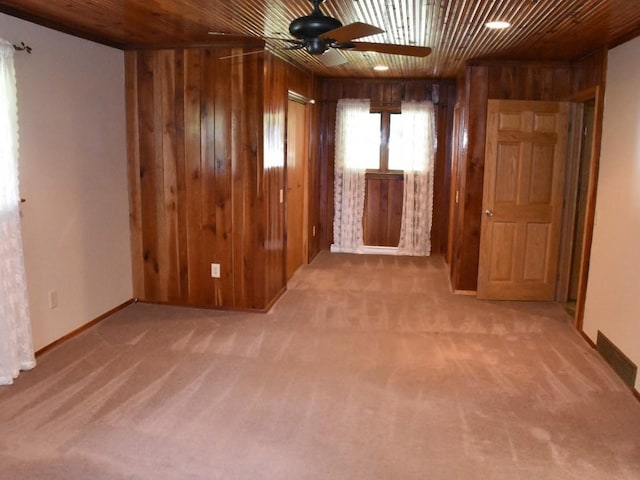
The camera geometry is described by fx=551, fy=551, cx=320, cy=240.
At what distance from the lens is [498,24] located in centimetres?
362

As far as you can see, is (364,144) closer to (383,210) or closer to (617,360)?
(383,210)

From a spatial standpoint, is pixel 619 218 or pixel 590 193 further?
pixel 590 193

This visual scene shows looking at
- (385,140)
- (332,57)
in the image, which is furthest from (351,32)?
(385,140)

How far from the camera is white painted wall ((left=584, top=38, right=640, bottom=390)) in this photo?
→ 141 inches

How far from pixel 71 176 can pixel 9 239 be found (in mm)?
909

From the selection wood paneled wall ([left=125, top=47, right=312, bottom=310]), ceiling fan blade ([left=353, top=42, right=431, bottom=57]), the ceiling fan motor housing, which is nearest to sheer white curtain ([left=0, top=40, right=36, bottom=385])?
wood paneled wall ([left=125, top=47, right=312, bottom=310])

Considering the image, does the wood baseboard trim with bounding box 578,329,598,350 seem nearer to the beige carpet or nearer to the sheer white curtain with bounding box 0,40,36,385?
the beige carpet

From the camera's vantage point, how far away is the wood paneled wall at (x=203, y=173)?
4.62m

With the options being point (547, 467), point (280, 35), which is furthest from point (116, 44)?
point (547, 467)

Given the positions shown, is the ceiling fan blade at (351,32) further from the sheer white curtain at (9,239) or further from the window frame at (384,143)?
the window frame at (384,143)

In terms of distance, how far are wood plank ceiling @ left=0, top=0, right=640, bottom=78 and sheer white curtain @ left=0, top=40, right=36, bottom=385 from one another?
52 centimetres

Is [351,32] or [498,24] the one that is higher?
[498,24]

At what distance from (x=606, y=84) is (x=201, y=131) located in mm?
3237

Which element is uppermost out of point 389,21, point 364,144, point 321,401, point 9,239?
point 389,21
